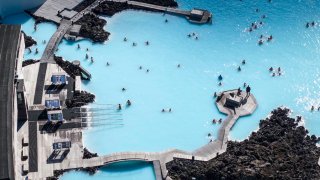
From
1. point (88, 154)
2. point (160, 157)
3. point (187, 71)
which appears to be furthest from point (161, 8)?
point (88, 154)

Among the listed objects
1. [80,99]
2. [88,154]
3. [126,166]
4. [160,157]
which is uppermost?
[80,99]

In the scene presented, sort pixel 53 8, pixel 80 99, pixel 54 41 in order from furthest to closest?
pixel 53 8, pixel 54 41, pixel 80 99

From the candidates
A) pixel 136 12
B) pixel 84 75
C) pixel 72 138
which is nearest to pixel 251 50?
pixel 136 12

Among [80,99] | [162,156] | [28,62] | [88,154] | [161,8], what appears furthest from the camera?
[161,8]

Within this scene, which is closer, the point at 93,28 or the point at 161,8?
the point at 93,28

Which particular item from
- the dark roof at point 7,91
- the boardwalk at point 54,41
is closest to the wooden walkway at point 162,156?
the dark roof at point 7,91

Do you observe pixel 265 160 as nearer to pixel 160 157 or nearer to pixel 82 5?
pixel 160 157

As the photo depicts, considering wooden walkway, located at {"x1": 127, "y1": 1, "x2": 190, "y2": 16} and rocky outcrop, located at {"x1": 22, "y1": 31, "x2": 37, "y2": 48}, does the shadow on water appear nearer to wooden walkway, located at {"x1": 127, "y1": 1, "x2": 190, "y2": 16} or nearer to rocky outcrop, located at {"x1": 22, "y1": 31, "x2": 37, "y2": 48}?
rocky outcrop, located at {"x1": 22, "y1": 31, "x2": 37, "y2": 48}
